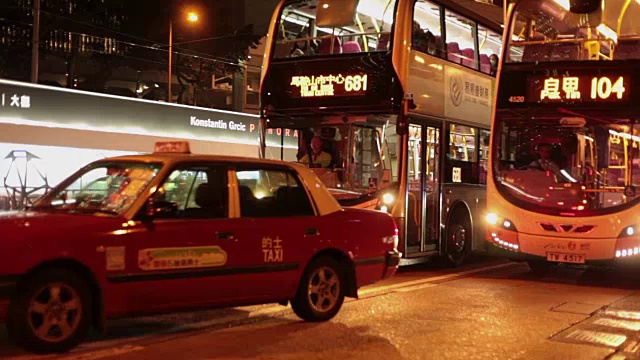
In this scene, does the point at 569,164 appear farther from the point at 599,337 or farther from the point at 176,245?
the point at 176,245

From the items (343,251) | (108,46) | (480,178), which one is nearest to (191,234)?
(343,251)

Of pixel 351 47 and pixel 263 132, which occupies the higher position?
pixel 351 47

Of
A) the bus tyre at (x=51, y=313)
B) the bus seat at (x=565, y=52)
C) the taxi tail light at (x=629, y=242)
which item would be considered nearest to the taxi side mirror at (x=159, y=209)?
the bus tyre at (x=51, y=313)

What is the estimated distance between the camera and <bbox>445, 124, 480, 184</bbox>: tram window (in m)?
13.2

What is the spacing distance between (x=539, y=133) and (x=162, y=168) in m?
7.13

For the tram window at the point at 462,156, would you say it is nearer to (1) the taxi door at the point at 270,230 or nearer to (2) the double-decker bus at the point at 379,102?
(2) the double-decker bus at the point at 379,102

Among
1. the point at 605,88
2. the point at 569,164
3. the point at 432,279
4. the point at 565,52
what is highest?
the point at 565,52

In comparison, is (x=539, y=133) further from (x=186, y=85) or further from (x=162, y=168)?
(x=186, y=85)

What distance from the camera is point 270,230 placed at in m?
7.40

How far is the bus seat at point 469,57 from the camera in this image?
13.7 meters

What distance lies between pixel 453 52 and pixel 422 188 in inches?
105

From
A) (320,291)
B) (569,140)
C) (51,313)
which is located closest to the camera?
(51,313)

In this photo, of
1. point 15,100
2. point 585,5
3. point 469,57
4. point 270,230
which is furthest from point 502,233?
point 15,100

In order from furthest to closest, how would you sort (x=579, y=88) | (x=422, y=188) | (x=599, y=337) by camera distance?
1. (x=422, y=188)
2. (x=579, y=88)
3. (x=599, y=337)
